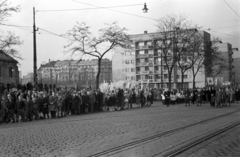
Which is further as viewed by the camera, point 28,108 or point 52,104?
point 52,104

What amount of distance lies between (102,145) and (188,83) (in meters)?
95.6

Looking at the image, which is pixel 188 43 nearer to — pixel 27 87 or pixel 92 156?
pixel 27 87

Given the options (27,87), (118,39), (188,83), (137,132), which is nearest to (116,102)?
(27,87)

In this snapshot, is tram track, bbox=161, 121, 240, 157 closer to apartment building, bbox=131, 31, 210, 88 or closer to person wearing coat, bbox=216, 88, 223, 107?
person wearing coat, bbox=216, 88, 223, 107

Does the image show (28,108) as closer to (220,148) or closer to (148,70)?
(220,148)

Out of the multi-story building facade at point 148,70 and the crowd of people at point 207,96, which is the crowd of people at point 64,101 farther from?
the multi-story building facade at point 148,70

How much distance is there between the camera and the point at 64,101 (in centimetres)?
2611

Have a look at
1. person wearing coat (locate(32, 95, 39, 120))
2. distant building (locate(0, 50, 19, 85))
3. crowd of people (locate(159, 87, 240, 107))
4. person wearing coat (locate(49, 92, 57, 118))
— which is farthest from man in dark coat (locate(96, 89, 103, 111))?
distant building (locate(0, 50, 19, 85))

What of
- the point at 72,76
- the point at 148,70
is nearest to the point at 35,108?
the point at 148,70

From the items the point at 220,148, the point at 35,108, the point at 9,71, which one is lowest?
the point at 220,148

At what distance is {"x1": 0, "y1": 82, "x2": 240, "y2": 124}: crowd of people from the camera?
21.9 meters

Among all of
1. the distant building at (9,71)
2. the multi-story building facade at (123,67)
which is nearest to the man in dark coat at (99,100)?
the distant building at (9,71)

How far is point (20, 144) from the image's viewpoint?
11.5 m

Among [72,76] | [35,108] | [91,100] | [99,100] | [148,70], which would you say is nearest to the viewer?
[35,108]
